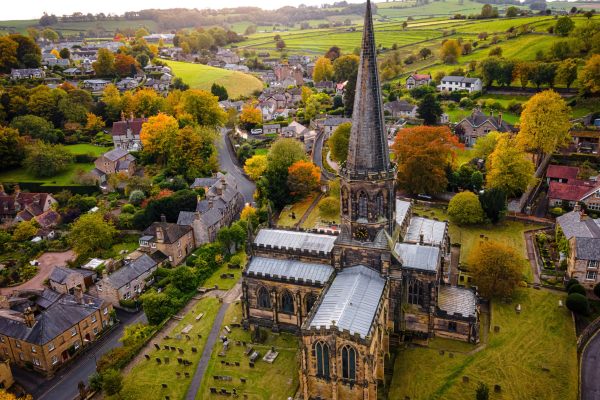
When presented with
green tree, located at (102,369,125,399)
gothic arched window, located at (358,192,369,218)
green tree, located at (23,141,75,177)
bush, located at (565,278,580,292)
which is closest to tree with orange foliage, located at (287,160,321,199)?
gothic arched window, located at (358,192,369,218)

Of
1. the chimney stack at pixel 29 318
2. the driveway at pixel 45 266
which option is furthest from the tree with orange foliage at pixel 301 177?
the chimney stack at pixel 29 318

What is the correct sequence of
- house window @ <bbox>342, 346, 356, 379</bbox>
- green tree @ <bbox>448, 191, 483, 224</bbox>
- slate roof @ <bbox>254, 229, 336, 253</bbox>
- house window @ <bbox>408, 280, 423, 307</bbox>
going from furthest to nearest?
1. green tree @ <bbox>448, 191, 483, 224</bbox>
2. slate roof @ <bbox>254, 229, 336, 253</bbox>
3. house window @ <bbox>408, 280, 423, 307</bbox>
4. house window @ <bbox>342, 346, 356, 379</bbox>

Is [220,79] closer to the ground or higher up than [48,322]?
higher up

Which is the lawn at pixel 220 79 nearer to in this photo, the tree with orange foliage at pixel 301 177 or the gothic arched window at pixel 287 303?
the tree with orange foliage at pixel 301 177

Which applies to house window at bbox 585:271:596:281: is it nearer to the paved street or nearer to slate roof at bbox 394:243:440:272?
slate roof at bbox 394:243:440:272

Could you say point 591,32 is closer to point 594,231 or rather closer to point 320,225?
point 594,231

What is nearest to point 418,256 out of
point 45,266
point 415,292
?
point 415,292

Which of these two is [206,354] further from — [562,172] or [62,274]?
[562,172]
